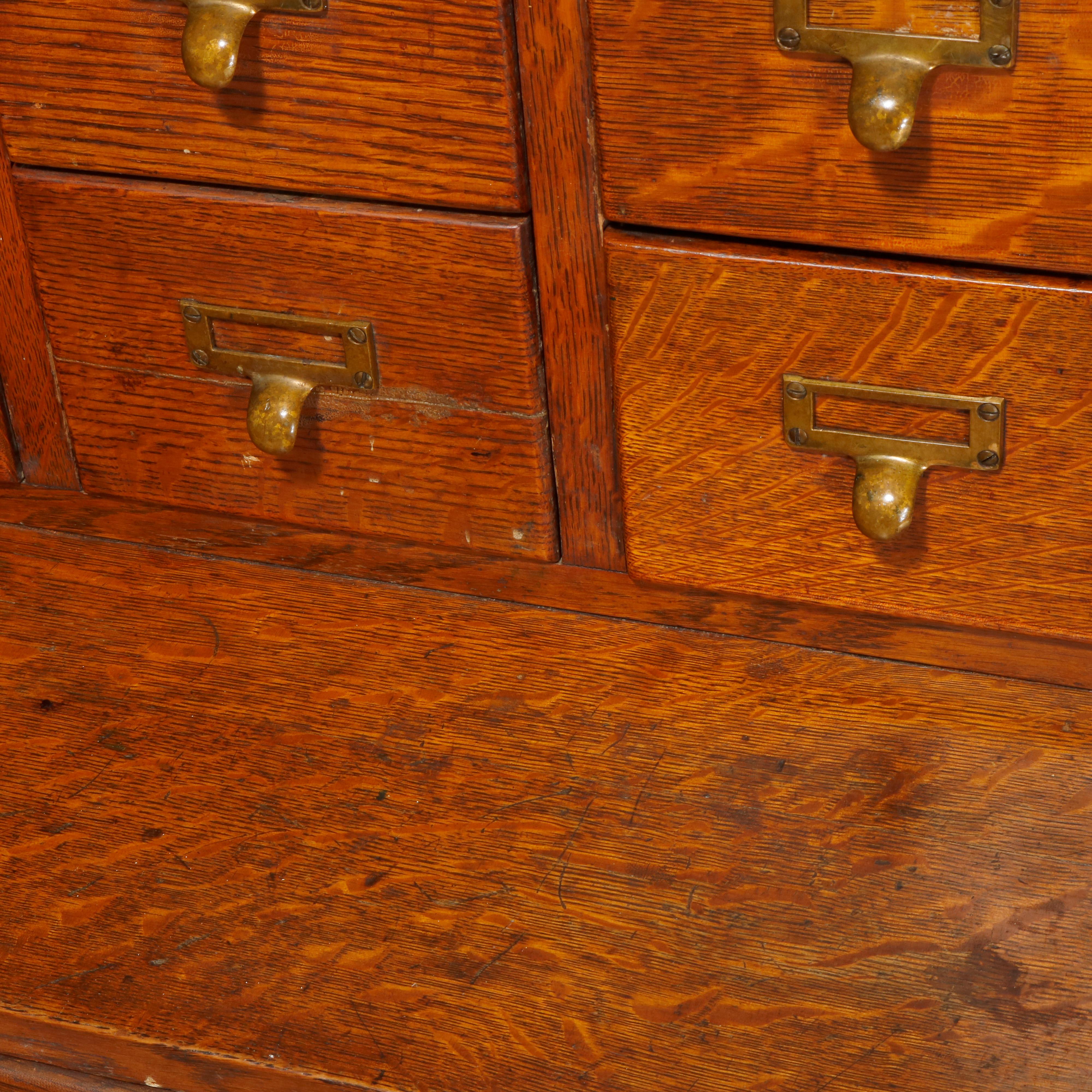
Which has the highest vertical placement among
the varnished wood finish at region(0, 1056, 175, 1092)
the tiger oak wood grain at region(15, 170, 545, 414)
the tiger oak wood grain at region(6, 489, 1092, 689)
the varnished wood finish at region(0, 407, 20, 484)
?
the tiger oak wood grain at region(15, 170, 545, 414)

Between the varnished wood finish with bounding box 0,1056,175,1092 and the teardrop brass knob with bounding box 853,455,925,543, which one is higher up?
the teardrop brass knob with bounding box 853,455,925,543

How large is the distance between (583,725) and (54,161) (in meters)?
0.48

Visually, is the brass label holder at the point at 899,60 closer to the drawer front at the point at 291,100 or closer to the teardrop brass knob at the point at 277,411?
the drawer front at the point at 291,100

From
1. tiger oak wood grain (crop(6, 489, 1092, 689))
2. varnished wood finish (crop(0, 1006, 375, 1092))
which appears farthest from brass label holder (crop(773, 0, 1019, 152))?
varnished wood finish (crop(0, 1006, 375, 1092))

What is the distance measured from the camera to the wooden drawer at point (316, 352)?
0.98 metres

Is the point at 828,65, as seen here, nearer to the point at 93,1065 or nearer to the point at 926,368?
the point at 926,368

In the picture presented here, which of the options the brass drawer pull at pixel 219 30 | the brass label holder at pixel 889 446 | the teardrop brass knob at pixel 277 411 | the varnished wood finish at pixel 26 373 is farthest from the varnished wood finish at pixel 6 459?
the brass label holder at pixel 889 446

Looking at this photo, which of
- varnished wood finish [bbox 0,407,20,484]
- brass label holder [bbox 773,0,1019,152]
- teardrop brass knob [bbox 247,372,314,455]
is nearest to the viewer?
brass label holder [bbox 773,0,1019,152]

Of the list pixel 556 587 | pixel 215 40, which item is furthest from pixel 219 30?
pixel 556 587

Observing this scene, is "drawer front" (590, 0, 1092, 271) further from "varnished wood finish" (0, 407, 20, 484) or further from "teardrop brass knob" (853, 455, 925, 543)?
"varnished wood finish" (0, 407, 20, 484)

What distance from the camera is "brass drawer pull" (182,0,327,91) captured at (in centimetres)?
89

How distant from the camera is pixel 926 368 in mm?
893

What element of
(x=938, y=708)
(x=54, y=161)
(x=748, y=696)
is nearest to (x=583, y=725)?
(x=748, y=696)

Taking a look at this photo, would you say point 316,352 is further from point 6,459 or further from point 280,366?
point 6,459
